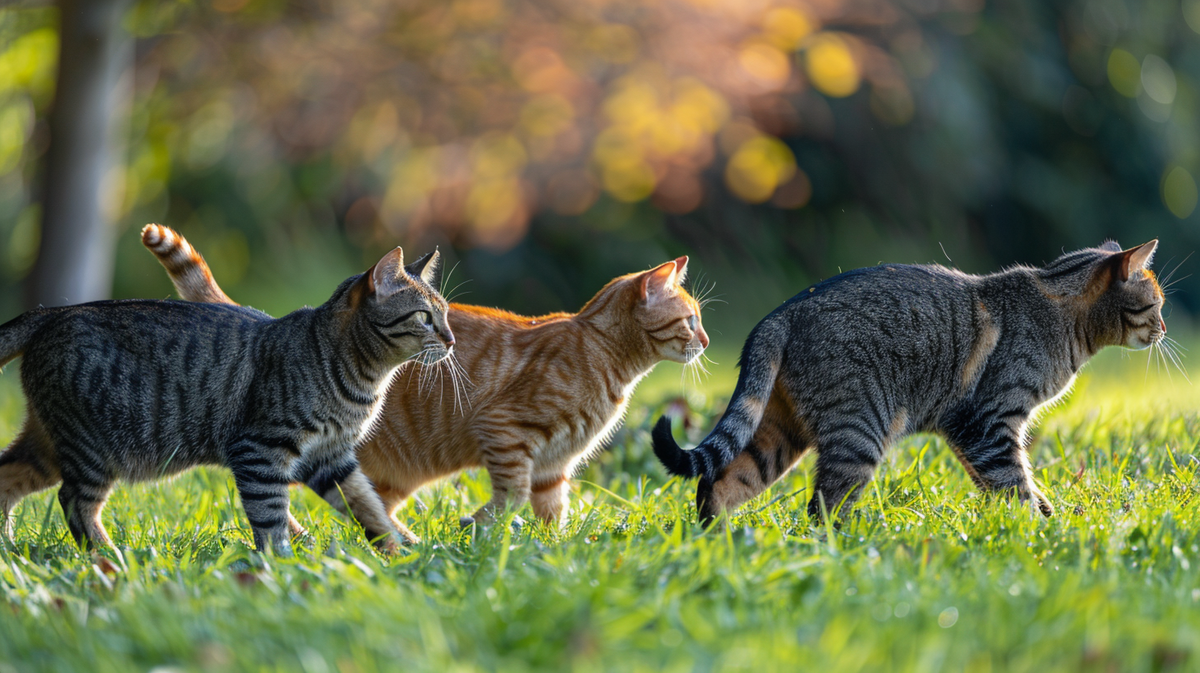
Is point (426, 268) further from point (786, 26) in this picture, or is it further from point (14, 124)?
point (14, 124)

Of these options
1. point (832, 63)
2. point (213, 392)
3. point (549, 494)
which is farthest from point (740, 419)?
point (832, 63)

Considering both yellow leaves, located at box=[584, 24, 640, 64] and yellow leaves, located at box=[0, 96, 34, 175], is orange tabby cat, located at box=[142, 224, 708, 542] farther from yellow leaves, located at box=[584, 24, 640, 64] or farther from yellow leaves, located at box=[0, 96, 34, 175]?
yellow leaves, located at box=[0, 96, 34, 175]

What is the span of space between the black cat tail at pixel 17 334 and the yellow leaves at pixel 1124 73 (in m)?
11.1

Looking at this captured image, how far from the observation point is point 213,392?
357cm

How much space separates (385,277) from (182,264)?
978 millimetres

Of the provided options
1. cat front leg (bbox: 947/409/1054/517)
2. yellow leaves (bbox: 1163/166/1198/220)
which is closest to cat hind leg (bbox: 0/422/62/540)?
cat front leg (bbox: 947/409/1054/517)

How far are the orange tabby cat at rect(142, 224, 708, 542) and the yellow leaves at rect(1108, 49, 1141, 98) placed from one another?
9087mm

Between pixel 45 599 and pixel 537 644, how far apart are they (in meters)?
1.28

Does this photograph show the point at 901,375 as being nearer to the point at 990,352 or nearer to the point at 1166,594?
the point at 990,352

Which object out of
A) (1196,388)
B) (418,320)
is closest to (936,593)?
(418,320)

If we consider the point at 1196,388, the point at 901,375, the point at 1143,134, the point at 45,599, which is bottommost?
the point at 1196,388

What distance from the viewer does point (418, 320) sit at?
361 cm

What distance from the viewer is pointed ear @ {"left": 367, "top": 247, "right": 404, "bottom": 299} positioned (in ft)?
11.9

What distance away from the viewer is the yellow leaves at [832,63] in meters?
9.11
